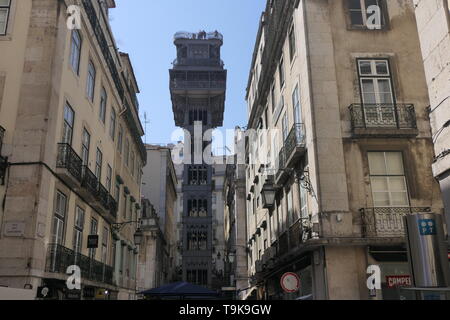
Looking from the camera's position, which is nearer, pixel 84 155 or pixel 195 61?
pixel 84 155

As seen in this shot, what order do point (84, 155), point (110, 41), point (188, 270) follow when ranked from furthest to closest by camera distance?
1. point (188, 270)
2. point (110, 41)
3. point (84, 155)

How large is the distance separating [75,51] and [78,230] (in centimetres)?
691

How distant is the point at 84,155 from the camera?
19.2m

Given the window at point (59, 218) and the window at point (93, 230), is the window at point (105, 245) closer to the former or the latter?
the window at point (93, 230)

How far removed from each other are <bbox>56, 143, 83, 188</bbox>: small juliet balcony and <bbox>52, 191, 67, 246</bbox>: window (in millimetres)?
584

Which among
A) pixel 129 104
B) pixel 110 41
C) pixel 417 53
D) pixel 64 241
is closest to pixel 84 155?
pixel 64 241

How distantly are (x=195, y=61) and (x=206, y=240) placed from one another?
32728mm

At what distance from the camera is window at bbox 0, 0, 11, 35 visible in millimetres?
15031

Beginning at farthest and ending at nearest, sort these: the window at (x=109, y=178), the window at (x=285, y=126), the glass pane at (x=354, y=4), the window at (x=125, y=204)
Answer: the window at (x=125, y=204)
the window at (x=109, y=178)
the window at (x=285, y=126)
the glass pane at (x=354, y=4)

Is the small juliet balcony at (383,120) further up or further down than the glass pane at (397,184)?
further up

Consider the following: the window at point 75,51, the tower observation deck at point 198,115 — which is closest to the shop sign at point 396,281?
Result: the window at point 75,51

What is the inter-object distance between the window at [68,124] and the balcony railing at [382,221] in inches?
415

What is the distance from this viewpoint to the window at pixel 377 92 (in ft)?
54.2
